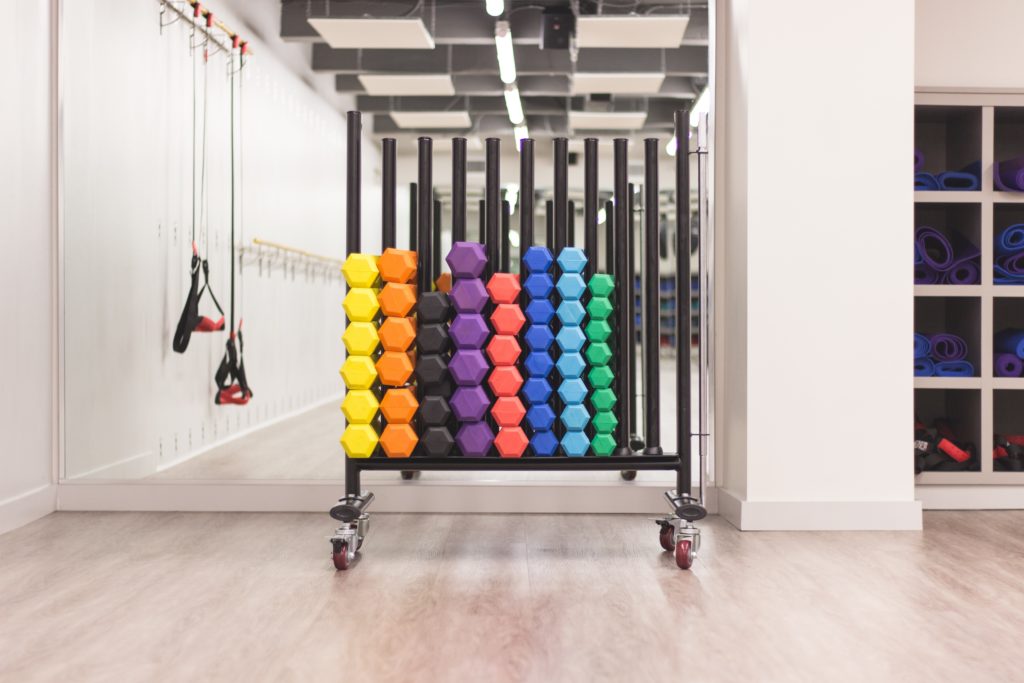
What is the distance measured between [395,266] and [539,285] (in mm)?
422

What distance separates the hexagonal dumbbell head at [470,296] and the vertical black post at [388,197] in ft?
0.88

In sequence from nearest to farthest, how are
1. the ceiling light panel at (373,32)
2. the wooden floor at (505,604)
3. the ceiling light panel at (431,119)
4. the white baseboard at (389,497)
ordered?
1. the wooden floor at (505,604)
2. the white baseboard at (389,497)
3. the ceiling light panel at (373,32)
4. the ceiling light panel at (431,119)

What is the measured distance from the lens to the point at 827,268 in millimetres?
2885

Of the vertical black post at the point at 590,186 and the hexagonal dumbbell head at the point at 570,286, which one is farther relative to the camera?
the vertical black post at the point at 590,186

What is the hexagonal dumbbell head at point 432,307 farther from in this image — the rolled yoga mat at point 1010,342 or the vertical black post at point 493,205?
the rolled yoga mat at point 1010,342

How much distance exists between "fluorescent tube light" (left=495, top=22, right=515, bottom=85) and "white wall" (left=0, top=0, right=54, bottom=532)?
1777mm

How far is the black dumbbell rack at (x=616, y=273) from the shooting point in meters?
2.49

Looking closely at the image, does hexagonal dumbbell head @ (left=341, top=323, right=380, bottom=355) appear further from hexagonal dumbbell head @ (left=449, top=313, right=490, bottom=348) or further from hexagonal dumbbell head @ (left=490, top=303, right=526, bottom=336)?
hexagonal dumbbell head @ (left=490, top=303, right=526, bottom=336)

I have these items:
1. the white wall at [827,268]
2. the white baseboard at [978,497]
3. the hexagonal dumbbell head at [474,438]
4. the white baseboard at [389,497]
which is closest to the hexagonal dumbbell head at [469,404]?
the hexagonal dumbbell head at [474,438]

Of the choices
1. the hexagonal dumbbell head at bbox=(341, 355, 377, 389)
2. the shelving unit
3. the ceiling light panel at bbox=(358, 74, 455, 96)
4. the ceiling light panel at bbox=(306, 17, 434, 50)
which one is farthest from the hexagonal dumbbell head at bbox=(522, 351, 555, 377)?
the ceiling light panel at bbox=(358, 74, 455, 96)

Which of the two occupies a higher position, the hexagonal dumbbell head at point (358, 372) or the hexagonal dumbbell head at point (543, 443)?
the hexagonal dumbbell head at point (358, 372)

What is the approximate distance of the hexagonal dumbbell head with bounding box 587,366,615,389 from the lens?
8.36ft

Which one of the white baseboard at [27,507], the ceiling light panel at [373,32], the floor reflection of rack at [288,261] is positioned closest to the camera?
the white baseboard at [27,507]

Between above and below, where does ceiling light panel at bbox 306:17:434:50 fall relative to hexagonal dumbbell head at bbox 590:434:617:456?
above
